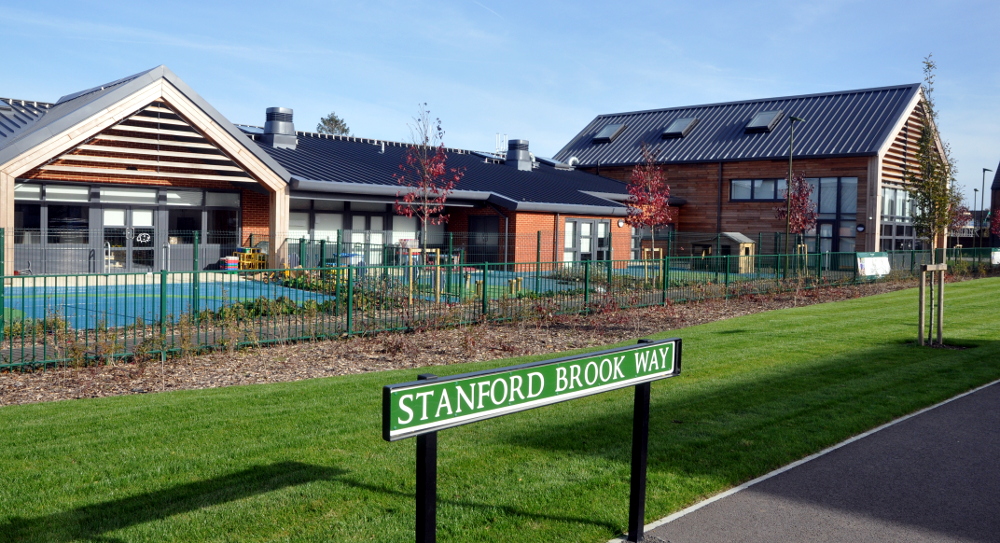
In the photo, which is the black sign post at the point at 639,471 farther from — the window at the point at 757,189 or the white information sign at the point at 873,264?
the window at the point at 757,189

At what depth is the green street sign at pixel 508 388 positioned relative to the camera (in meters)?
3.54

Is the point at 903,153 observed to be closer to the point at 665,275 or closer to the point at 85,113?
the point at 665,275

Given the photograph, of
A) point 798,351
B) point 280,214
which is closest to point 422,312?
point 798,351

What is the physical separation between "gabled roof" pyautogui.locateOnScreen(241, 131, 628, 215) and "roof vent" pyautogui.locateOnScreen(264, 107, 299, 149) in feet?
1.36

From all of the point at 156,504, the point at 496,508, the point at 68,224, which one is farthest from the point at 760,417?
the point at 68,224

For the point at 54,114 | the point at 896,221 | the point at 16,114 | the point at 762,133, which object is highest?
the point at 762,133

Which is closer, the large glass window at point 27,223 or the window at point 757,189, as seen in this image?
the large glass window at point 27,223

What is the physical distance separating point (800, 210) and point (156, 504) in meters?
33.5

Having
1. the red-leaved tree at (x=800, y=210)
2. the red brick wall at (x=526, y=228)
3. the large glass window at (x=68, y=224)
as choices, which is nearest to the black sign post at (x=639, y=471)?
the red brick wall at (x=526, y=228)

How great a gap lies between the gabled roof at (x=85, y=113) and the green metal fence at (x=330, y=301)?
3787 mm

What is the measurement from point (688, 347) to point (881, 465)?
20.5 feet

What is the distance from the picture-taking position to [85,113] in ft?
72.0

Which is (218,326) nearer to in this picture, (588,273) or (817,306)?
(588,273)

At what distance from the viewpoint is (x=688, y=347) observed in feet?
41.4
